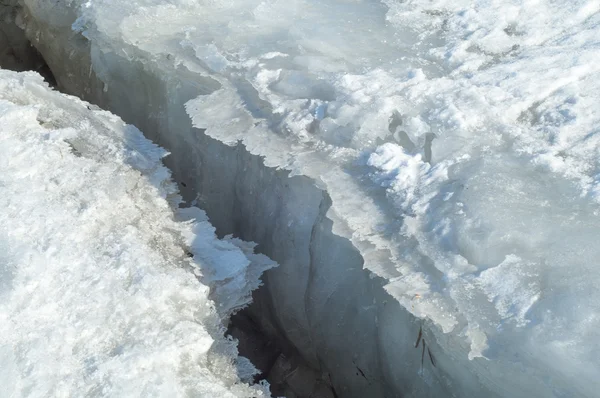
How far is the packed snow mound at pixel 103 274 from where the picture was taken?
1.77 m

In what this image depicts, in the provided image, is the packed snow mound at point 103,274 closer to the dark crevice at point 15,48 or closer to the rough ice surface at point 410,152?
the rough ice surface at point 410,152

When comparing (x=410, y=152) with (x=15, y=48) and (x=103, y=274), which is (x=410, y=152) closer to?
(x=103, y=274)

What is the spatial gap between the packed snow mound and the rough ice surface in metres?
0.38

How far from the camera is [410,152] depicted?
2.42m

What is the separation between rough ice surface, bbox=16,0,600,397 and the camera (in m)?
1.83

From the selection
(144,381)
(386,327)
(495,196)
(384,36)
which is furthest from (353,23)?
(144,381)

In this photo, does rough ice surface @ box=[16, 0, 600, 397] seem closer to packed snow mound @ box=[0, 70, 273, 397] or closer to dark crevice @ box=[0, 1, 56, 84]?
packed snow mound @ box=[0, 70, 273, 397]

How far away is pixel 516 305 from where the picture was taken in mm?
1793

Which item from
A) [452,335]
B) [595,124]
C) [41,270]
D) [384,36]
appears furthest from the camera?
[384,36]

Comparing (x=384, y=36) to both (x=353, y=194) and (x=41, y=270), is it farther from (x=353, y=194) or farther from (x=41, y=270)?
(x=41, y=270)

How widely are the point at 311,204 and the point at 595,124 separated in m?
1.08

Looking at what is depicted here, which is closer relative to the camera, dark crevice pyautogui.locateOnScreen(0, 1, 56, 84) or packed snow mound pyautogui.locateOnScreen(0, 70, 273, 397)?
packed snow mound pyautogui.locateOnScreen(0, 70, 273, 397)

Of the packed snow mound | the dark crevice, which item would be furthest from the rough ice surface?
the dark crevice

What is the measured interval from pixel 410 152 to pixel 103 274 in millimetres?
1185
